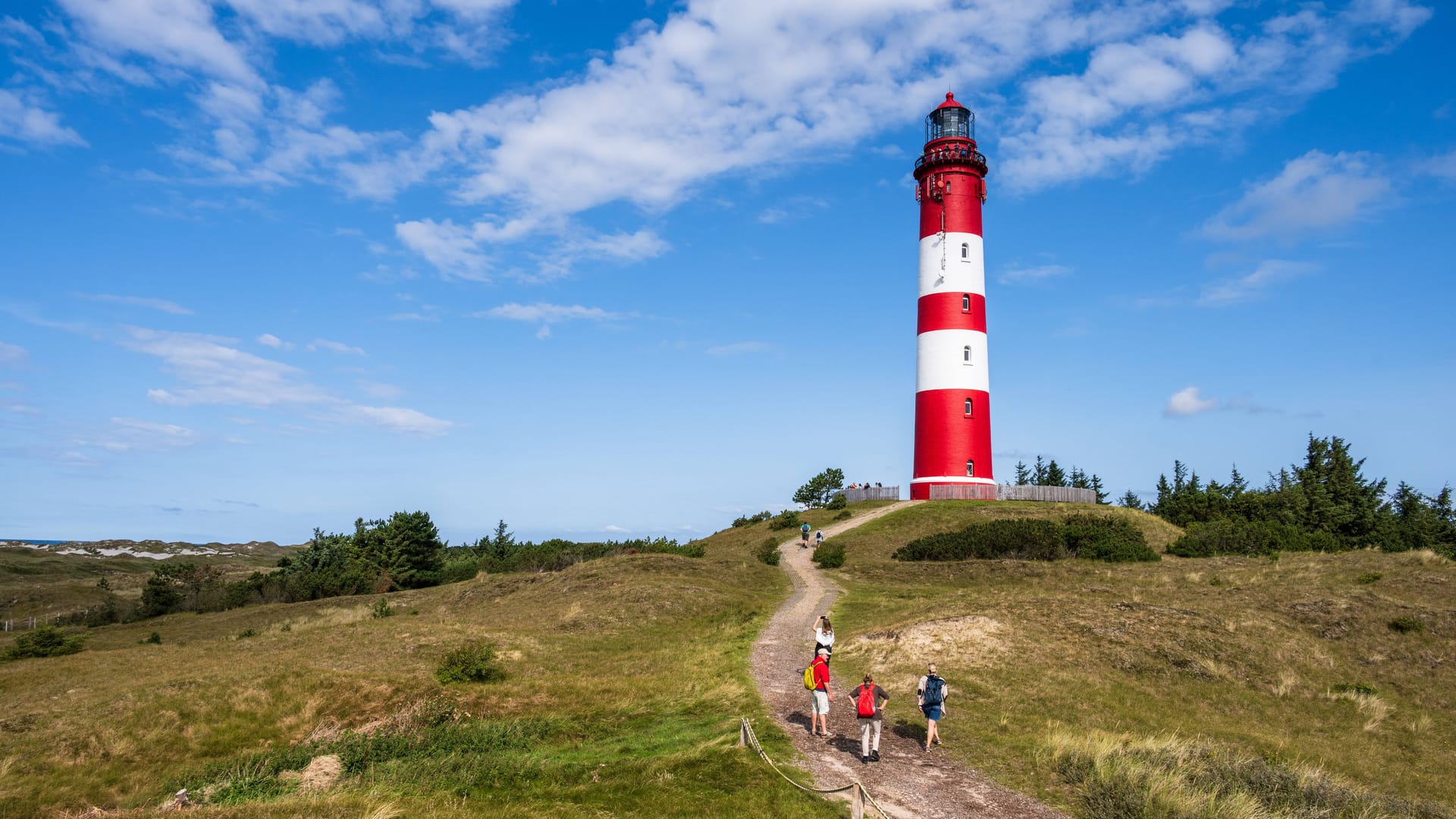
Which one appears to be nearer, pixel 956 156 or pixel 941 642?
pixel 941 642

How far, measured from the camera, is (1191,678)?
21312 millimetres

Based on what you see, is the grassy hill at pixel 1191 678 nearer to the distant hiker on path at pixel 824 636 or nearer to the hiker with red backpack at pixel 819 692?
the distant hiker on path at pixel 824 636

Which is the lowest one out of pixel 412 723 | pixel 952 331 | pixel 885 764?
pixel 412 723

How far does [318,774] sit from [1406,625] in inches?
1289

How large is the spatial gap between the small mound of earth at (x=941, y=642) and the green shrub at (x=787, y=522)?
32577 millimetres

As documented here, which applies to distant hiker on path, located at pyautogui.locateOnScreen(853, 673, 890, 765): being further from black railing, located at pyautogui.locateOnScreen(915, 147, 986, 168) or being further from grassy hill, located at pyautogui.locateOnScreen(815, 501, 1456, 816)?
black railing, located at pyautogui.locateOnScreen(915, 147, 986, 168)

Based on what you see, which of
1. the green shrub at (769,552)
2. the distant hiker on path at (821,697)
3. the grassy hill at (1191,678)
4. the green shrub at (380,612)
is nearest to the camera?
the grassy hill at (1191,678)

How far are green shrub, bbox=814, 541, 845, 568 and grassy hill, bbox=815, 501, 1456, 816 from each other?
639 centimetres

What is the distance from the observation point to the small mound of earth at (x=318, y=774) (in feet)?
45.4

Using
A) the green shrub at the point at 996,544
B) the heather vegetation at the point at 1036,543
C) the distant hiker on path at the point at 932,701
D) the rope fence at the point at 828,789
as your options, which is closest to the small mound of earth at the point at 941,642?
the distant hiker on path at the point at 932,701

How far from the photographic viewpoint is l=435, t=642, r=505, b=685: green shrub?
2080 centimetres

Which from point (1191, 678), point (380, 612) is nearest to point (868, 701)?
point (1191, 678)

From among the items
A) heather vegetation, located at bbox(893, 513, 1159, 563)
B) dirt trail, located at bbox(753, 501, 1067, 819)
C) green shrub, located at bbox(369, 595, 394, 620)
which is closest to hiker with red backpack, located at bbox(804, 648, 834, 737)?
dirt trail, located at bbox(753, 501, 1067, 819)

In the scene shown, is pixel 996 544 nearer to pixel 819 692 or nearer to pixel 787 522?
pixel 787 522
